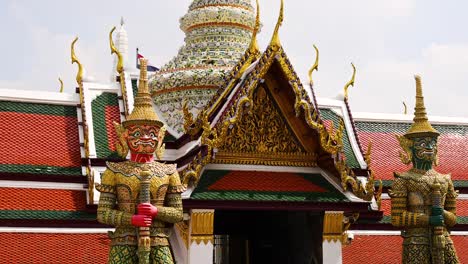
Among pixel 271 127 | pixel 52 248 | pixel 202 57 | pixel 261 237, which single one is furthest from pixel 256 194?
pixel 202 57

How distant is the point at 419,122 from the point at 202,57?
11.7ft

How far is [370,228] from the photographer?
10844 mm

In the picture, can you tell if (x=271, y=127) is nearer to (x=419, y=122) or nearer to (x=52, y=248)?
(x=419, y=122)

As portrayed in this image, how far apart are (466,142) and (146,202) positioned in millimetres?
7442

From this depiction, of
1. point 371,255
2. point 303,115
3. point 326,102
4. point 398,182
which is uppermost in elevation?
point 326,102

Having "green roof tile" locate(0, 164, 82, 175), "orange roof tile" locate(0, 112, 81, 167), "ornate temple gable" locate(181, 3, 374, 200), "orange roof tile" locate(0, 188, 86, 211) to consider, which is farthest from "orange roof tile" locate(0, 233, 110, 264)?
"ornate temple gable" locate(181, 3, 374, 200)

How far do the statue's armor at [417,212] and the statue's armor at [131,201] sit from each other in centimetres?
286

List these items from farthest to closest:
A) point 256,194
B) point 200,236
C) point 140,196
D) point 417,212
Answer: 1. point 417,212
2. point 256,194
3. point 200,236
4. point 140,196

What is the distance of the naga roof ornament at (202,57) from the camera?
11.0m

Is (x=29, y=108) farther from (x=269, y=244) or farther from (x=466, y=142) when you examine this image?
(x=466, y=142)

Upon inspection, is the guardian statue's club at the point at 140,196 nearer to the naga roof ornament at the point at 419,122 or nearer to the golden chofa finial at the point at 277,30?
the golden chofa finial at the point at 277,30

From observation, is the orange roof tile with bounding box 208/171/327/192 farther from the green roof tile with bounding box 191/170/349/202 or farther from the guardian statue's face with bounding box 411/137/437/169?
the guardian statue's face with bounding box 411/137/437/169

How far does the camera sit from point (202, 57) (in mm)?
11367

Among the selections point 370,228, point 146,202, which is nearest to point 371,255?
point 370,228
